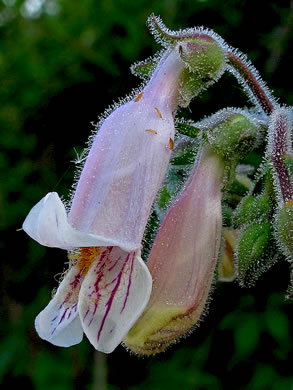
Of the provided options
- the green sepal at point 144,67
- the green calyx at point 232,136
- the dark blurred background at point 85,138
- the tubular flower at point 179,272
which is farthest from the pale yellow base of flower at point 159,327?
the dark blurred background at point 85,138

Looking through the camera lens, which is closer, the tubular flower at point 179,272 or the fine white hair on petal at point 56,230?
the fine white hair on petal at point 56,230

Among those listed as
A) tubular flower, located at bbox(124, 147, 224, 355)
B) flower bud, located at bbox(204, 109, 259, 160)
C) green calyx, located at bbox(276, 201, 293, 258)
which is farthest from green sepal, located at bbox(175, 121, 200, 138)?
green calyx, located at bbox(276, 201, 293, 258)

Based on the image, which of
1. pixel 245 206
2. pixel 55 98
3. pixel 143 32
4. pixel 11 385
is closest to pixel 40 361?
pixel 11 385

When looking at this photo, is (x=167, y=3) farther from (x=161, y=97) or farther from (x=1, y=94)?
(x=161, y=97)

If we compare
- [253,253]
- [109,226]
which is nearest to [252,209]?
[253,253]

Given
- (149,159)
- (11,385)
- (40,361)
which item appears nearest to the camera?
(149,159)

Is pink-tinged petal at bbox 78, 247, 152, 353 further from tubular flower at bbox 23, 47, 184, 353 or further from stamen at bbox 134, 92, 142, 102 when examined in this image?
stamen at bbox 134, 92, 142, 102

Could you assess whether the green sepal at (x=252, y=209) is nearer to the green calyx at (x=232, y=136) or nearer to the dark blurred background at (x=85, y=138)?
the green calyx at (x=232, y=136)
